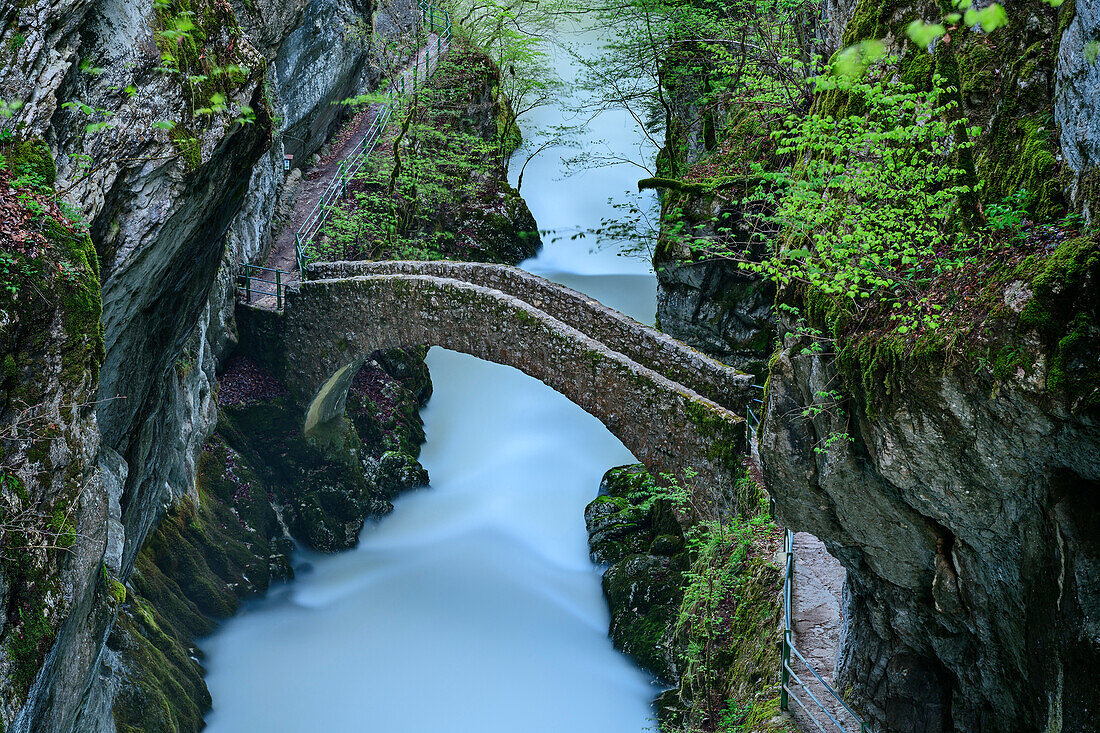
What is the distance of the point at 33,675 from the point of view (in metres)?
3.99

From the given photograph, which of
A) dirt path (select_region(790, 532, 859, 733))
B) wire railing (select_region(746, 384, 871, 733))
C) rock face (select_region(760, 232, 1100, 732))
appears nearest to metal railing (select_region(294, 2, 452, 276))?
dirt path (select_region(790, 532, 859, 733))

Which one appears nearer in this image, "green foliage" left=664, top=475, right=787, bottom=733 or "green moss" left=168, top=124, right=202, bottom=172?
"green moss" left=168, top=124, right=202, bottom=172

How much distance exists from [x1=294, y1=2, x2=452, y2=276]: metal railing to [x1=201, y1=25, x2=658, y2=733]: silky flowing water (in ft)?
17.1

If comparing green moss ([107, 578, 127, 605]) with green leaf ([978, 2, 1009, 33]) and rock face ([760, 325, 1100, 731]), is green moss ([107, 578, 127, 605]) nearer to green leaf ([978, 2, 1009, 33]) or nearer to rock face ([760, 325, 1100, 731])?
rock face ([760, 325, 1100, 731])

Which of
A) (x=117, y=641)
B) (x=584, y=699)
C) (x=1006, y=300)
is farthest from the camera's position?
(x=584, y=699)

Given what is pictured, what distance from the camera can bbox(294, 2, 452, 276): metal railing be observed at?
1523 centimetres

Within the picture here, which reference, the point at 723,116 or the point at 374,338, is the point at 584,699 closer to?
the point at 374,338

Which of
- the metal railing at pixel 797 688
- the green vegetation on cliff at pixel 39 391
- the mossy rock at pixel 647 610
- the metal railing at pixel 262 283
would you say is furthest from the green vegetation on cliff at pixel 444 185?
the metal railing at pixel 797 688

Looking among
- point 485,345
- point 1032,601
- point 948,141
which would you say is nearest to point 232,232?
point 485,345

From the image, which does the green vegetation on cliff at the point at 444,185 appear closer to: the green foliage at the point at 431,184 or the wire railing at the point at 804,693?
the green foliage at the point at 431,184

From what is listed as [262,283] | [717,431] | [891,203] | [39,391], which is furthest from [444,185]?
→ [891,203]

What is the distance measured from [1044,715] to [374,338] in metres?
10.8

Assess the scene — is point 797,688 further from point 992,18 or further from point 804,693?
point 992,18

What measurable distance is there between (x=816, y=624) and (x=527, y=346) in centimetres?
542
